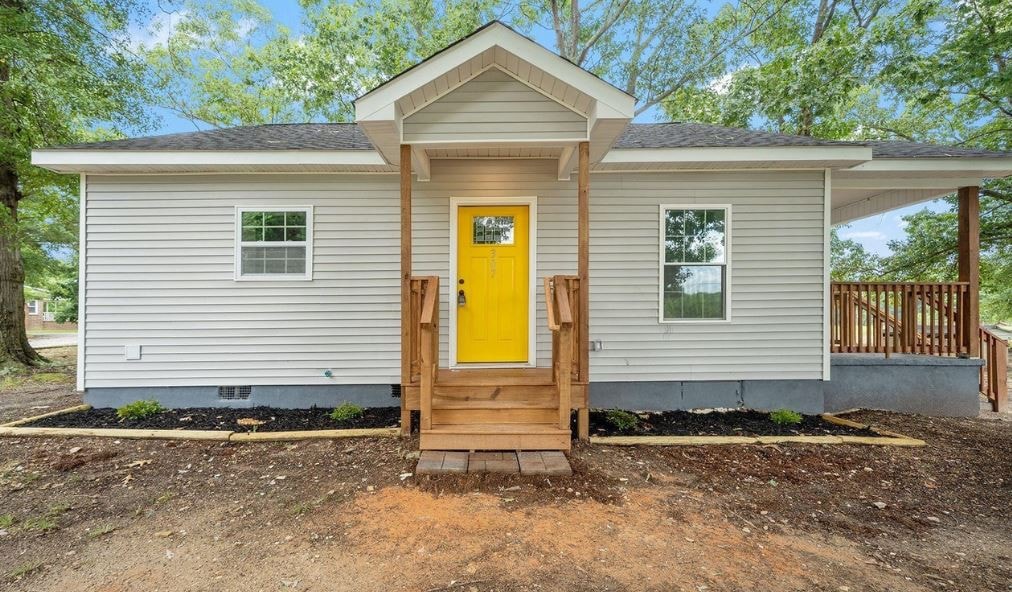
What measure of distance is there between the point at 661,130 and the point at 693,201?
150 centimetres

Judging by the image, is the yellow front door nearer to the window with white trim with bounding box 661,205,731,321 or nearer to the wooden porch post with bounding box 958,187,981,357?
the window with white trim with bounding box 661,205,731,321

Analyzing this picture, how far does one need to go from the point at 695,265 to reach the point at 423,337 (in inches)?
138

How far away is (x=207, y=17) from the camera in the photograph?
1398 centimetres

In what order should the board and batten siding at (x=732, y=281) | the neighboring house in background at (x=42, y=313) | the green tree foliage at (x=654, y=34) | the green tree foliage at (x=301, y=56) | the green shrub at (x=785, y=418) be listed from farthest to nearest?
the neighboring house in background at (x=42, y=313), the green tree foliage at (x=301, y=56), the green tree foliage at (x=654, y=34), the board and batten siding at (x=732, y=281), the green shrub at (x=785, y=418)

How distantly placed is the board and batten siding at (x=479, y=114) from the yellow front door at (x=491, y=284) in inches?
54.2

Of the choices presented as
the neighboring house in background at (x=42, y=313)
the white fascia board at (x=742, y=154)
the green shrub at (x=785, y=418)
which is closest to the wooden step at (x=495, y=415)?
the green shrub at (x=785, y=418)

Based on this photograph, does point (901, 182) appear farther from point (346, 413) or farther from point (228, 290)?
point (228, 290)

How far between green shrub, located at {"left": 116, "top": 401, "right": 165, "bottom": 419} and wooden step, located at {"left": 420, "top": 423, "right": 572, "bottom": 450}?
3.48 metres

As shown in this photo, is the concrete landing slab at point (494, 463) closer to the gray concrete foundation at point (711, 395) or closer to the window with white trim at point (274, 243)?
the gray concrete foundation at point (711, 395)

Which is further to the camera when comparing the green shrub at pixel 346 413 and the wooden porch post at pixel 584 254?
the green shrub at pixel 346 413

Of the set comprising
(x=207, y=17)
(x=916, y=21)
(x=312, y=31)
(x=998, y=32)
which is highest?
(x=207, y=17)

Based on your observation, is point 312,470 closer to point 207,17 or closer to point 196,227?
point 196,227

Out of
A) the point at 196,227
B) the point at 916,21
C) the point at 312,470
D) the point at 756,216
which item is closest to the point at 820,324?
the point at 756,216

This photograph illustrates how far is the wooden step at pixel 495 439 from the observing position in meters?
3.45
